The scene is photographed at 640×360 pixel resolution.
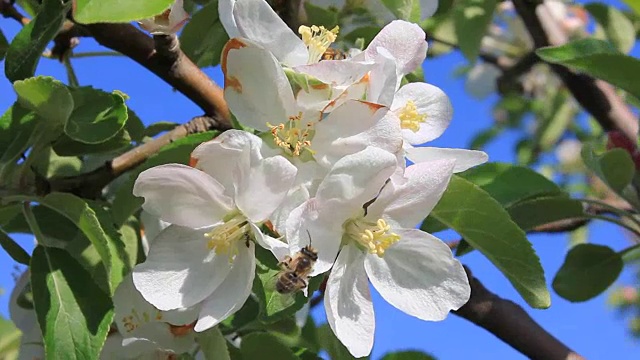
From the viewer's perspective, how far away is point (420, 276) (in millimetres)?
1052

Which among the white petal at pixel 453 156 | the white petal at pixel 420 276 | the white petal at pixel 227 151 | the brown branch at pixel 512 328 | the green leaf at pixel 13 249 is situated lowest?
the brown branch at pixel 512 328

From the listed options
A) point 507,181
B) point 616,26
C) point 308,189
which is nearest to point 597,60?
point 507,181

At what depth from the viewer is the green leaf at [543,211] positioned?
137 cm

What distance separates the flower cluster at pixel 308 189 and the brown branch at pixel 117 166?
19 cm

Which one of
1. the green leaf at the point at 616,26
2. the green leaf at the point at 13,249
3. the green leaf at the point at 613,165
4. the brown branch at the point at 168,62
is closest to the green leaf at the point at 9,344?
the green leaf at the point at 13,249

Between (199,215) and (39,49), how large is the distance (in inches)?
13.0

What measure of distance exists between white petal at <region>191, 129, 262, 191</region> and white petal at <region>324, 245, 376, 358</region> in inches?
7.4

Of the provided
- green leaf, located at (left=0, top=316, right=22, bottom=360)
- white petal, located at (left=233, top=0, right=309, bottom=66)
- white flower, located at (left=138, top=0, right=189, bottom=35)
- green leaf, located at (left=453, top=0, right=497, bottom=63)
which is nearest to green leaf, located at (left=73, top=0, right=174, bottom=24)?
white petal, located at (left=233, top=0, right=309, bottom=66)

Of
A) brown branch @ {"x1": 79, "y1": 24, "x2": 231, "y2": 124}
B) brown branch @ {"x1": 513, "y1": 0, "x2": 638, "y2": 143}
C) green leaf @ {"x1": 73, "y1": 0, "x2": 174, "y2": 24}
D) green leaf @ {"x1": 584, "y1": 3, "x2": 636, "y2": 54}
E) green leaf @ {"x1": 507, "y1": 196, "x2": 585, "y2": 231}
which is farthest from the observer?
green leaf @ {"x1": 584, "y1": 3, "x2": 636, "y2": 54}

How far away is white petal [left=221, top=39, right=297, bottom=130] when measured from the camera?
991 mm

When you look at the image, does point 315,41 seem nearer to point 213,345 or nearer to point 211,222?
point 211,222

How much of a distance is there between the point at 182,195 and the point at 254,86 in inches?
6.2

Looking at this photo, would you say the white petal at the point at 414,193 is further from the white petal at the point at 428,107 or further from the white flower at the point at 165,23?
the white flower at the point at 165,23

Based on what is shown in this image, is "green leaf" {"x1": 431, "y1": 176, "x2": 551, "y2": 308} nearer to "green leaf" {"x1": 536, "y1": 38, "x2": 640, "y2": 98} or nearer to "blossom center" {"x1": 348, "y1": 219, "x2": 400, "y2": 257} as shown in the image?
"blossom center" {"x1": 348, "y1": 219, "x2": 400, "y2": 257}
